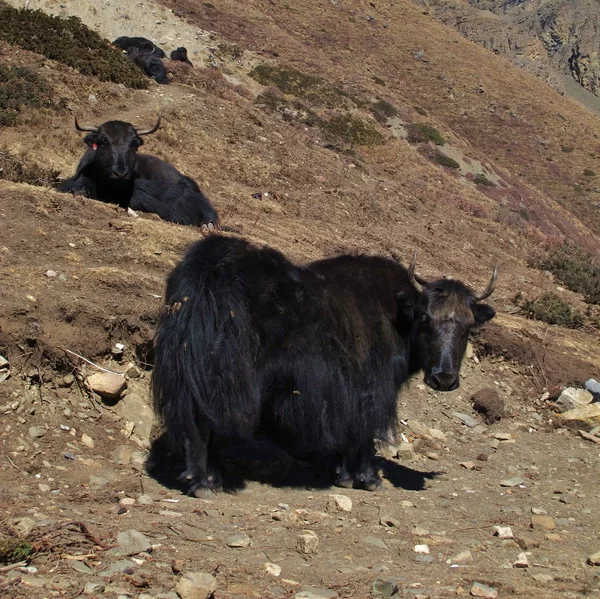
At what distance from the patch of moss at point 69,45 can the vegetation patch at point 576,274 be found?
10808 millimetres

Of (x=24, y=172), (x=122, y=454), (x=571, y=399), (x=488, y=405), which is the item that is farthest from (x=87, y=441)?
(x=24, y=172)

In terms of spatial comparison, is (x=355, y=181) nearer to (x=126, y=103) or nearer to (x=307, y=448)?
(x=126, y=103)

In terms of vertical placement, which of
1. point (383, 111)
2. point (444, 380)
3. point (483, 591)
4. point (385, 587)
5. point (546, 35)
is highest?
point (546, 35)

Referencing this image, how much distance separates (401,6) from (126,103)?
44.0 meters

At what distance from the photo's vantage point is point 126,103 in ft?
57.6

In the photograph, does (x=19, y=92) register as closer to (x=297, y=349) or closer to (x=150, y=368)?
(x=150, y=368)

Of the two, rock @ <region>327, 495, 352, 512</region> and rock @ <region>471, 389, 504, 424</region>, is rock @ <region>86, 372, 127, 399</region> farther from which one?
rock @ <region>471, 389, 504, 424</region>

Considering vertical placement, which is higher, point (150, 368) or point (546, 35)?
point (546, 35)

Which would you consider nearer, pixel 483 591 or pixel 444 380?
pixel 483 591

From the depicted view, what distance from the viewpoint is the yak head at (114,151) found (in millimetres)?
10633

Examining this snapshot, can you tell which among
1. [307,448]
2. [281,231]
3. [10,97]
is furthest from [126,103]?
[307,448]

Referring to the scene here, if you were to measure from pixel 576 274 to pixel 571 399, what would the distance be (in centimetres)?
832

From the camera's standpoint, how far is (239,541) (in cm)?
389

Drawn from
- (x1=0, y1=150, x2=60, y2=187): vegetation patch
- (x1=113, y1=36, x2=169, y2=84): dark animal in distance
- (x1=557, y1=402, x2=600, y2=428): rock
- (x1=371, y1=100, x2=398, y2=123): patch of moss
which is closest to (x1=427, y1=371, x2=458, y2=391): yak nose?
(x1=557, y1=402, x2=600, y2=428): rock
